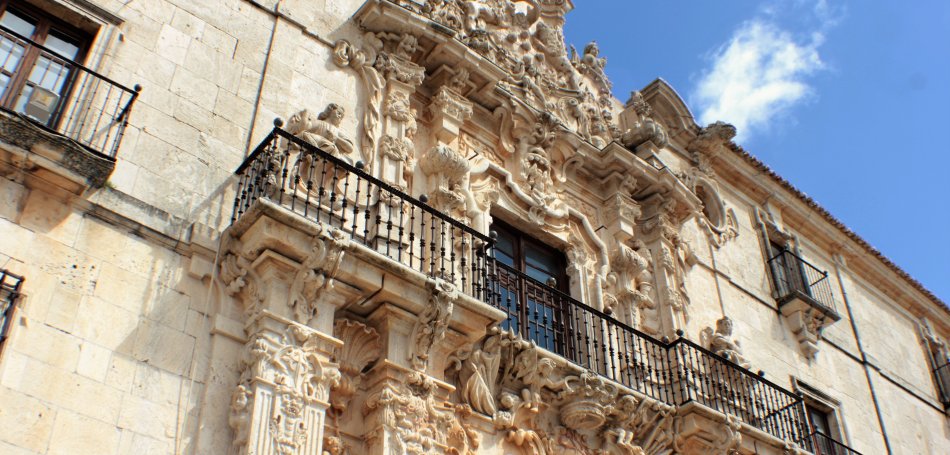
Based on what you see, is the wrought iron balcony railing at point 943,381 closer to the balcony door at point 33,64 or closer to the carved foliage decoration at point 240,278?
the carved foliage decoration at point 240,278

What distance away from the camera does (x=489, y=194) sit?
9.43 m

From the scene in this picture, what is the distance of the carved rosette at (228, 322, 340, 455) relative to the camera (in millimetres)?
5891

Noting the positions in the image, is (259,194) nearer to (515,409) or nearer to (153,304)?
(153,304)

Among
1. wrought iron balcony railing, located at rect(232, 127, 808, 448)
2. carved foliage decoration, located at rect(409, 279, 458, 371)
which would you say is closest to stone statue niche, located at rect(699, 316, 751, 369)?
wrought iron balcony railing, located at rect(232, 127, 808, 448)

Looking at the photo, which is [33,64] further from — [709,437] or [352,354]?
[709,437]

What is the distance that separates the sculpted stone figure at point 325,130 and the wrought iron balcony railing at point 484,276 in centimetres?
14

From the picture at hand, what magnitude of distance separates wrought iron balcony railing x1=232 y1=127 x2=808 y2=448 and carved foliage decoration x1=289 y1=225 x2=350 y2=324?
1.00ft

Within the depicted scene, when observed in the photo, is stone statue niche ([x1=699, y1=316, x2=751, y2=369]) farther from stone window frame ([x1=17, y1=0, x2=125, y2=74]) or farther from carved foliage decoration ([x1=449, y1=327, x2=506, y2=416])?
stone window frame ([x1=17, y1=0, x2=125, y2=74])

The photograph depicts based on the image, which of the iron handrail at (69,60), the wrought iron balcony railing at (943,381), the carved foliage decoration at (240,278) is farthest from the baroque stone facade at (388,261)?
the wrought iron balcony railing at (943,381)

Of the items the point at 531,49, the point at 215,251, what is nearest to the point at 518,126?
the point at 531,49

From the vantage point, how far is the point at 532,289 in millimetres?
9219

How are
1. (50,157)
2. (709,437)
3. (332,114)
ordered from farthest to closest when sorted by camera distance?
(709,437) < (332,114) < (50,157)

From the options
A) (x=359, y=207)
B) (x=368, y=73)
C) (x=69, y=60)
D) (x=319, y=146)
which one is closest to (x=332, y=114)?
(x=319, y=146)

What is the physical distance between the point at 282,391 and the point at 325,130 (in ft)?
8.12
